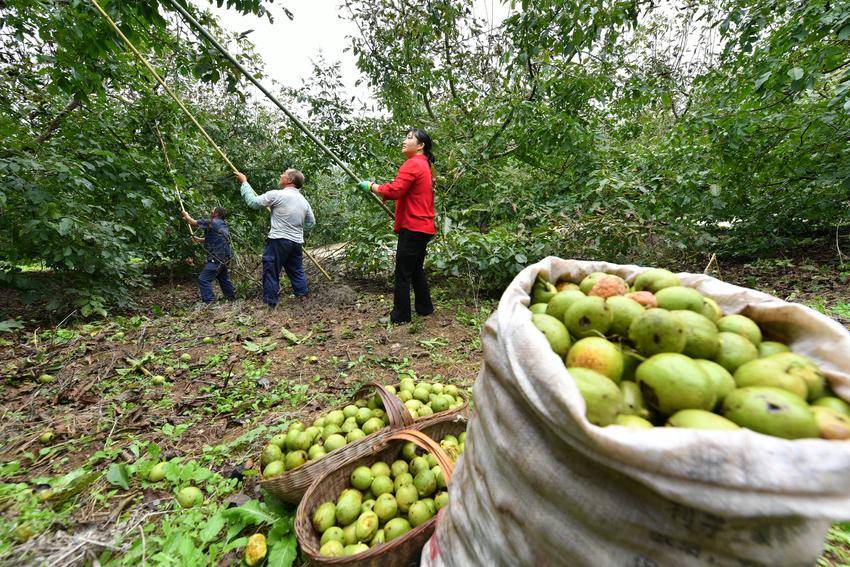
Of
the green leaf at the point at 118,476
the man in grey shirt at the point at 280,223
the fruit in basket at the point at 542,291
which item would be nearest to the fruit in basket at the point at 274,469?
the green leaf at the point at 118,476

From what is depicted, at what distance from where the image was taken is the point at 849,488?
62cm

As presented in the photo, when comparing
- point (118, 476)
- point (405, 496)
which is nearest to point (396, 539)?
point (405, 496)

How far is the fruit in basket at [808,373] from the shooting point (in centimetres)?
85

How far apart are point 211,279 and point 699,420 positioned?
678 centimetres

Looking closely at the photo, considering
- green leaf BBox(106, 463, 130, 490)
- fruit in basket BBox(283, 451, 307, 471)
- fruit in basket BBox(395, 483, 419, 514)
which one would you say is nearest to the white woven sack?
fruit in basket BBox(395, 483, 419, 514)

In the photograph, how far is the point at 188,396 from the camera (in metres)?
2.99

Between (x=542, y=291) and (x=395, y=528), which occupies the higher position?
(x=542, y=291)

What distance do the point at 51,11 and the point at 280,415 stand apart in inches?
173

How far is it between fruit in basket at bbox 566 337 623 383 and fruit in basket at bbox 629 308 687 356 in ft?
0.29

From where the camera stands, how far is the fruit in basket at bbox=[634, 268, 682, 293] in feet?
4.09

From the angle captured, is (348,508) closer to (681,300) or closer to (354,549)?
(354,549)

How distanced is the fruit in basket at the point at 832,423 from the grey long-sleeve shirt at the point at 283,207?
17.8 ft

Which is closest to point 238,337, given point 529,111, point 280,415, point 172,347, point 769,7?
point 172,347

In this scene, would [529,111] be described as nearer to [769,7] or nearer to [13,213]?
[769,7]
